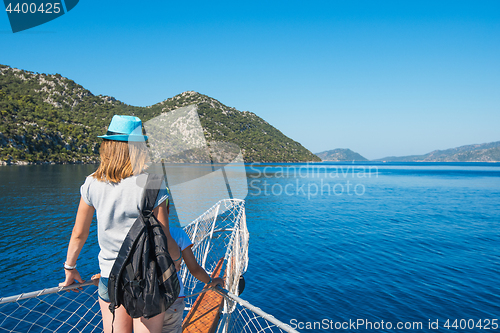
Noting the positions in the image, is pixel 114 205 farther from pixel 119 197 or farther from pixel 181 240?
pixel 181 240

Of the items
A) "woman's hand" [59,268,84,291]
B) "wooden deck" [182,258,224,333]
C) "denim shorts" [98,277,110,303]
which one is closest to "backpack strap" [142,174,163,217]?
"denim shorts" [98,277,110,303]

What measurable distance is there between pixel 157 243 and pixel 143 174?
0.45 meters

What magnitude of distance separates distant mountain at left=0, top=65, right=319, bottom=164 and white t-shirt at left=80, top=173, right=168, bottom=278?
5473 cm

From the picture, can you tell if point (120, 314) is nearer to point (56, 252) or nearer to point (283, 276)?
point (283, 276)

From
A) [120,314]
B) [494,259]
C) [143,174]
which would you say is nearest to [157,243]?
[143,174]

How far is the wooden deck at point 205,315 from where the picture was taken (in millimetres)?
4152

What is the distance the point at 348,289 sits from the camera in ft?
31.0

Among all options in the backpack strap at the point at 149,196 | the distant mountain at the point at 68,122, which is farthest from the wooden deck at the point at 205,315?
the distant mountain at the point at 68,122

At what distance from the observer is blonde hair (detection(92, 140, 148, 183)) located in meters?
1.79

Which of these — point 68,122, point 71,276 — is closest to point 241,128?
point 68,122

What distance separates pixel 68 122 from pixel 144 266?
129 meters

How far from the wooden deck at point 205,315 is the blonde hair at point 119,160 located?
326 cm

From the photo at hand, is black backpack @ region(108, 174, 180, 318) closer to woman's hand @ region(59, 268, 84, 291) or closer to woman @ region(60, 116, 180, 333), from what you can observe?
woman @ region(60, 116, 180, 333)

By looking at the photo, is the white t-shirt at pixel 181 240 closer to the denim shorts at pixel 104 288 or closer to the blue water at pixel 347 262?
the denim shorts at pixel 104 288
